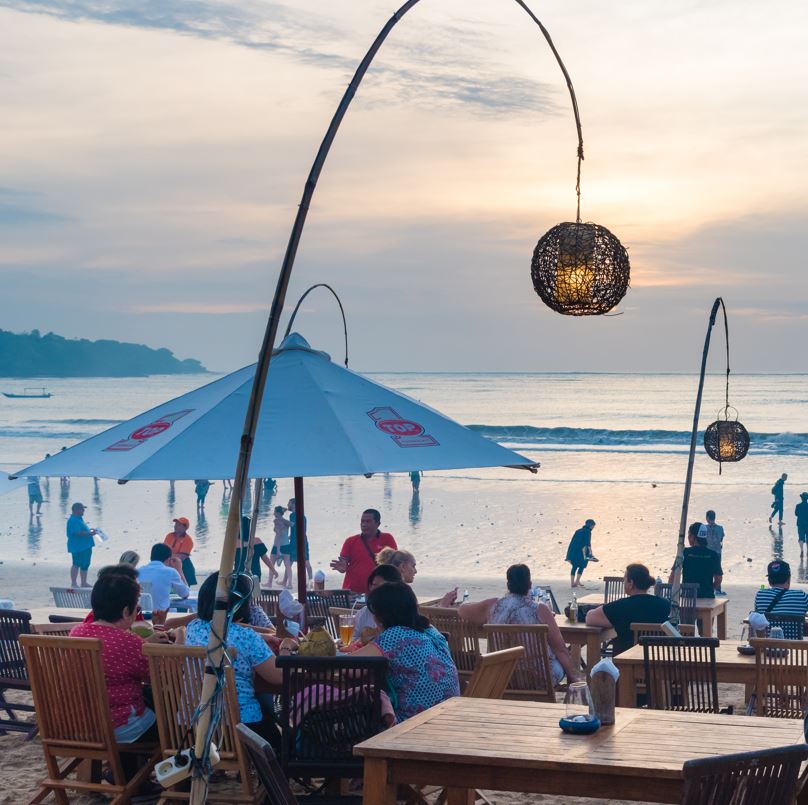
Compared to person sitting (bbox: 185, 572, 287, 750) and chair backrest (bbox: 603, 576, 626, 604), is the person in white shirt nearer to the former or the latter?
chair backrest (bbox: 603, 576, 626, 604)

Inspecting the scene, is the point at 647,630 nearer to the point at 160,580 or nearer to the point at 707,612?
the point at 707,612

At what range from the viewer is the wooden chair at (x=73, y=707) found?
570 cm

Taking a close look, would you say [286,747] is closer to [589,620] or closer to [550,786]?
[550,786]

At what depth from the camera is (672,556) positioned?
76.0 ft

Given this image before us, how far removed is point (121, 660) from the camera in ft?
19.6

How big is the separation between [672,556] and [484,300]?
43701mm

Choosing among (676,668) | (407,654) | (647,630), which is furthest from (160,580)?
(407,654)

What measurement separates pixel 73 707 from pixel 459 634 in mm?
2806

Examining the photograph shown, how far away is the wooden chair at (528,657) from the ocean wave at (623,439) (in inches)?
1746

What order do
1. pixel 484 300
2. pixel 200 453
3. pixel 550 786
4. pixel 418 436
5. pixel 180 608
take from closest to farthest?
pixel 550 786
pixel 200 453
pixel 418 436
pixel 180 608
pixel 484 300

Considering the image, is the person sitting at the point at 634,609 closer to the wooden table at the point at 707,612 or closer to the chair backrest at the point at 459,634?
the chair backrest at the point at 459,634

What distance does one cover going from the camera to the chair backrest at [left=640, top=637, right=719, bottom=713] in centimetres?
725

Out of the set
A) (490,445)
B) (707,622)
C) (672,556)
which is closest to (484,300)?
(672,556)

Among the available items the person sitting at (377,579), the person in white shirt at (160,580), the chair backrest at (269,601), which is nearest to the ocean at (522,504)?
the person in white shirt at (160,580)
